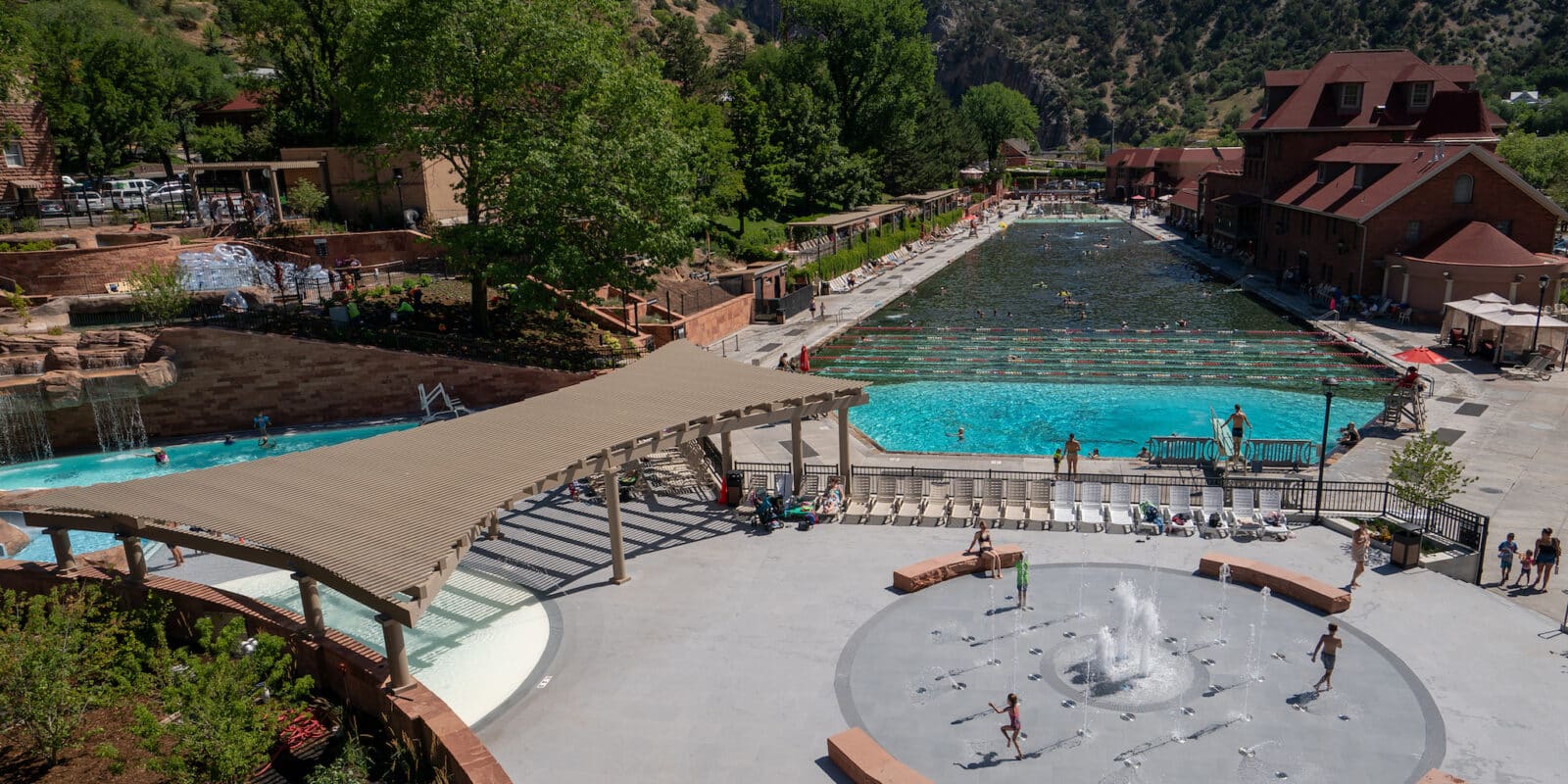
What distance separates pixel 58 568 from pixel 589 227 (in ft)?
61.3

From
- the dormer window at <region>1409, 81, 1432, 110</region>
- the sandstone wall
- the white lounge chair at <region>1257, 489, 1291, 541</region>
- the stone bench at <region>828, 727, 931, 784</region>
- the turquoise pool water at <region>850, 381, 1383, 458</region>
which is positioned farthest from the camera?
the dormer window at <region>1409, 81, 1432, 110</region>

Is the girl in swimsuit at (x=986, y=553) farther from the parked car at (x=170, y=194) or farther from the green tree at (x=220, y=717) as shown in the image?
the parked car at (x=170, y=194)

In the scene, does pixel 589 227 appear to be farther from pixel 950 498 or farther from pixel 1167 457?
pixel 1167 457

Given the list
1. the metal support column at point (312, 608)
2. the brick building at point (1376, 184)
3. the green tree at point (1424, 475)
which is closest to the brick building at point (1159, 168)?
the brick building at point (1376, 184)

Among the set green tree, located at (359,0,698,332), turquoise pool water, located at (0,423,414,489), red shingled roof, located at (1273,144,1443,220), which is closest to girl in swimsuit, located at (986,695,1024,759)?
turquoise pool water, located at (0,423,414,489)

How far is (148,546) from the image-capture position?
20812 millimetres

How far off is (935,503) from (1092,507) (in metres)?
3.58

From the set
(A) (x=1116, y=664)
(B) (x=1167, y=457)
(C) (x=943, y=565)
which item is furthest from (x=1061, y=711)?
(B) (x=1167, y=457)

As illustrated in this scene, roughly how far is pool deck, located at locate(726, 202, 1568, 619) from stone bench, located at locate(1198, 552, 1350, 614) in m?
3.70

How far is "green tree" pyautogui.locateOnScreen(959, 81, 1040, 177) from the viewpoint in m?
155

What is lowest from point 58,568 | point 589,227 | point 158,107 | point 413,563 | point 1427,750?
point 1427,750

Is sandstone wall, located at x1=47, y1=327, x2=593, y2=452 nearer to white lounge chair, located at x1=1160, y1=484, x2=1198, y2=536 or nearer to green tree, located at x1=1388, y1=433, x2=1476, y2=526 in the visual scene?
white lounge chair, located at x1=1160, y1=484, x2=1198, y2=536

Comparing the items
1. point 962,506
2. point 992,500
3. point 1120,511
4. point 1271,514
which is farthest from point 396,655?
point 1271,514

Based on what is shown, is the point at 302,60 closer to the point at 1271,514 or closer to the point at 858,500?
the point at 858,500
